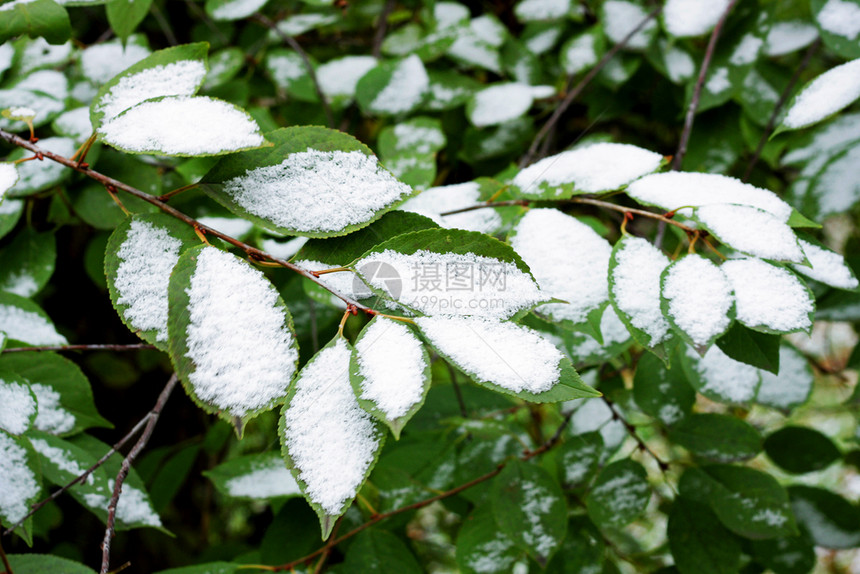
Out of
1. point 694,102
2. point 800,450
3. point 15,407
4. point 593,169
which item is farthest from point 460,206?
point 800,450

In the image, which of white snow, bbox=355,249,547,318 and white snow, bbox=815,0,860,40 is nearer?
white snow, bbox=355,249,547,318

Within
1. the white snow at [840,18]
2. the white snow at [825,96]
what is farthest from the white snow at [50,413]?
the white snow at [840,18]

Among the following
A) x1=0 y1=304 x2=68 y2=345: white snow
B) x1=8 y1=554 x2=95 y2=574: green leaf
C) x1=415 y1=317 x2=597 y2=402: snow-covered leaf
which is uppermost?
x1=415 y1=317 x2=597 y2=402: snow-covered leaf

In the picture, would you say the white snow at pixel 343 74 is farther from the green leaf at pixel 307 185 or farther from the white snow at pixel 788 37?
the white snow at pixel 788 37

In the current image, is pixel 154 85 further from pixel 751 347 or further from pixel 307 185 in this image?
pixel 751 347

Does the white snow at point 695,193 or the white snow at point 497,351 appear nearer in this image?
the white snow at point 497,351

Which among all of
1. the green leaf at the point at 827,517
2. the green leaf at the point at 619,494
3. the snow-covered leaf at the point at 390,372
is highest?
the snow-covered leaf at the point at 390,372

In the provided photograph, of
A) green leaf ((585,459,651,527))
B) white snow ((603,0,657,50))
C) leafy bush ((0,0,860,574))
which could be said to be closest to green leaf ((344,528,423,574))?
leafy bush ((0,0,860,574))

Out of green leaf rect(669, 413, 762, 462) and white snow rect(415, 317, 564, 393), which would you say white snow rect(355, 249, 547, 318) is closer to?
white snow rect(415, 317, 564, 393)
